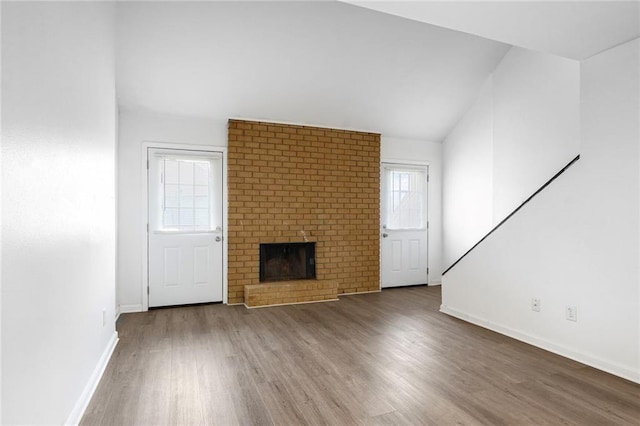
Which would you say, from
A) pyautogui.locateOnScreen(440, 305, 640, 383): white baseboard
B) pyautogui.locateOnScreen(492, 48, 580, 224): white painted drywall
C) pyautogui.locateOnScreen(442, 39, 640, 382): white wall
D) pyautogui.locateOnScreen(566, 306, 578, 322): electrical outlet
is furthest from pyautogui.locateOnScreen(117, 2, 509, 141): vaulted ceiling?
pyautogui.locateOnScreen(566, 306, 578, 322): electrical outlet

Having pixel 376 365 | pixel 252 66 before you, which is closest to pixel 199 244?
pixel 252 66

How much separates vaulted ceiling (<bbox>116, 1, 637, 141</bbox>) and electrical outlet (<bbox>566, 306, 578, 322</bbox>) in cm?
213

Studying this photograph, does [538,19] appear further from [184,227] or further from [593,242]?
[184,227]

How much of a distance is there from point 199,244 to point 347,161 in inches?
99.1

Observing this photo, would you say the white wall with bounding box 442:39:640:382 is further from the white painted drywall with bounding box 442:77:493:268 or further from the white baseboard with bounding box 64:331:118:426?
the white baseboard with bounding box 64:331:118:426

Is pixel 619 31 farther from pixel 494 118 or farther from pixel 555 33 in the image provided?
pixel 494 118

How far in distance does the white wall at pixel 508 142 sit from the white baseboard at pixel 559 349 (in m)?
1.76

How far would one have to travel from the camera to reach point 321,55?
4305mm

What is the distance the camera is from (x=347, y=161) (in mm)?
5668

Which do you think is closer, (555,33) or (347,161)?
(555,33)

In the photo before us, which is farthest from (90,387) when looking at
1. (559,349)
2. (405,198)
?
(405,198)

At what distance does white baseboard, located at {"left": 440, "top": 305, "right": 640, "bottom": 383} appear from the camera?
271cm

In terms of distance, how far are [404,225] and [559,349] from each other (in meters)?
3.29

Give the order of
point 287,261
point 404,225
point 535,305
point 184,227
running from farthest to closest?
point 404,225 → point 287,261 → point 184,227 → point 535,305
